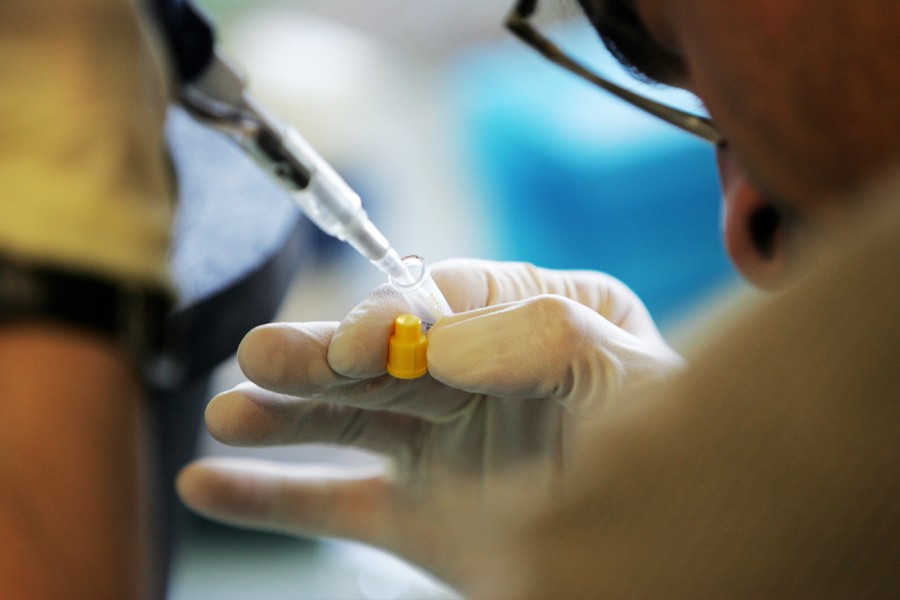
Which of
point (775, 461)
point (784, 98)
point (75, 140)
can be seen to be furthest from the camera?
point (75, 140)

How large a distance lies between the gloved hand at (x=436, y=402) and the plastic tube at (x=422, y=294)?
12mm

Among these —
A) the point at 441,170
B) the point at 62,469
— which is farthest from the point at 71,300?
the point at 441,170

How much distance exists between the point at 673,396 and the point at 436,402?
29 centimetres

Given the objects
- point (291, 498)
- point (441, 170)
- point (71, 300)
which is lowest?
point (291, 498)

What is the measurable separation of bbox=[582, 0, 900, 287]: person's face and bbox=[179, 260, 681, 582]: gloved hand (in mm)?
107

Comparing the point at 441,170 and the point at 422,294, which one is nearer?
the point at 422,294

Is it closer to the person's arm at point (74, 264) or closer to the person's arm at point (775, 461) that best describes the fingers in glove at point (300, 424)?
the person's arm at point (74, 264)

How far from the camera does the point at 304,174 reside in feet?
1.94

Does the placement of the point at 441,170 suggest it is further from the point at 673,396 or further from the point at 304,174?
the point at 673,396

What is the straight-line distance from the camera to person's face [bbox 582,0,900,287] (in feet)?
1.37

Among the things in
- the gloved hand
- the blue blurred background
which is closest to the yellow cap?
the gloved hand

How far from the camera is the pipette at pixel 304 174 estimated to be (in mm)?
531

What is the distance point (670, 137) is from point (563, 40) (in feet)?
2.28

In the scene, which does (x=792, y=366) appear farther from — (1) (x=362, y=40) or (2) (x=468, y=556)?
(1) (x=362, y=40)
